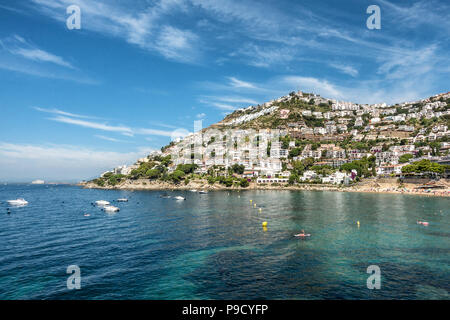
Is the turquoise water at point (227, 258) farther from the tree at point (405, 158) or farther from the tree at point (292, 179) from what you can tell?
the tree at point (405, 158)

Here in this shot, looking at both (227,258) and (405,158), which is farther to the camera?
(405,158)

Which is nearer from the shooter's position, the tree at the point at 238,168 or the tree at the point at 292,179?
the tree at the point at 292,179

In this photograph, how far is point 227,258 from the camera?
26094 mm

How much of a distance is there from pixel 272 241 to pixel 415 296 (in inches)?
606

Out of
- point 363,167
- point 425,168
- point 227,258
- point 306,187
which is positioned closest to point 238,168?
point 306,187

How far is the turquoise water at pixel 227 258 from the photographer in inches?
765

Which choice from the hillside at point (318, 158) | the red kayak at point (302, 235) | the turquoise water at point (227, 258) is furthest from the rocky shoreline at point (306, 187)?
the red kayak at point (302, 235)

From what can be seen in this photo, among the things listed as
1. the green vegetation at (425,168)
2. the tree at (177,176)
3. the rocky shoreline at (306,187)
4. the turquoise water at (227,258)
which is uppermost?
the green vegetation at (425,168)

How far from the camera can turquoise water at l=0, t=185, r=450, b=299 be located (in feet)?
63.7

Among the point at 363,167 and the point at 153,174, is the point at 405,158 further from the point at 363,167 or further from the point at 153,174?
the point at 153,174

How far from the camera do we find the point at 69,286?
20375mm

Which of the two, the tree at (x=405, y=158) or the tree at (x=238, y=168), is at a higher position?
the tree at (x=405, y=158)

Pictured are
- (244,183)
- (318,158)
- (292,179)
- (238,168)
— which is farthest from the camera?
(318,158)
